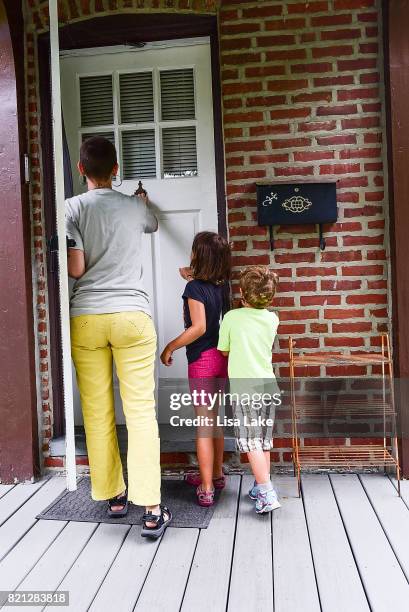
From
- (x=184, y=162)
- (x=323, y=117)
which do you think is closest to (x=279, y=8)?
(x=323, y=117)

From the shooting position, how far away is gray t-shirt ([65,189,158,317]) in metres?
2.47

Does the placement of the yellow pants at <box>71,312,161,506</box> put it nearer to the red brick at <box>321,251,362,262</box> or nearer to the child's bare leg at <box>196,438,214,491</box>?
the child's bare leg at <box>196,438,214,491</box>

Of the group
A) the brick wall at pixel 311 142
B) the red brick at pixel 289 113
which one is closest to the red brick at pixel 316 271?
the brick wall at pixel 311 142

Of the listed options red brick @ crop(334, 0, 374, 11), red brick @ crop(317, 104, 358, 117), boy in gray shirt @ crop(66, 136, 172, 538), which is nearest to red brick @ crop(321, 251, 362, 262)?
red brick @ crop(317, 104, 358, 117)

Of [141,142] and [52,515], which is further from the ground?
[141,142]

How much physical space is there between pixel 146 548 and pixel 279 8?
9.29 feet

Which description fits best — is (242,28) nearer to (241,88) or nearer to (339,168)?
(241,88)

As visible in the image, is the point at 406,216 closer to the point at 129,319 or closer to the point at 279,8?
the point at 279,8

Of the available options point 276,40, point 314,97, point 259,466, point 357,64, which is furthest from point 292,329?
point 276,40

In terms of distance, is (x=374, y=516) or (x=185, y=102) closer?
(x=374, y=516)

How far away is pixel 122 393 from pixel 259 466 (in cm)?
→ 73

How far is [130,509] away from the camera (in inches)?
108

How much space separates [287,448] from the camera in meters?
3.15

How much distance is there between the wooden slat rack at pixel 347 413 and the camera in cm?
296
